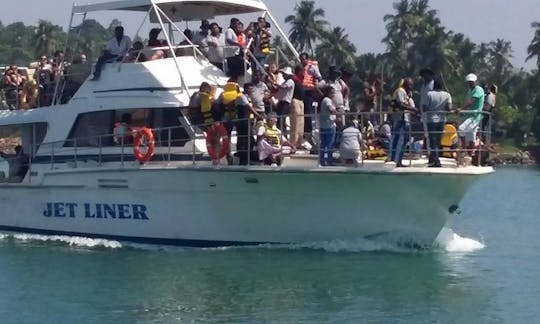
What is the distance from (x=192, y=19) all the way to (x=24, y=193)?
4280 millimetres

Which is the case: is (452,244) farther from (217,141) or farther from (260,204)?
(217,141)

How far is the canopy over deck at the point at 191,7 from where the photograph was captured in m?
21.3

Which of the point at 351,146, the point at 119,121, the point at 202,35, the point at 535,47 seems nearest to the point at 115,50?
the point at 119,121

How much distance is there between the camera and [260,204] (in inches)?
744

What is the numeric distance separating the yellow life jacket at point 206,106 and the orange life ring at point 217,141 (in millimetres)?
422

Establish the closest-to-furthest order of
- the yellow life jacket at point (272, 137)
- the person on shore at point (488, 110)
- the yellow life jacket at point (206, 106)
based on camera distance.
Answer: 1. the yellow life jacket at point (272, 137)
2. the person on shore at point (488, 110)
3. the yellow life jacket at point (206, 106)

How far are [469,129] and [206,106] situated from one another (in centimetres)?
404

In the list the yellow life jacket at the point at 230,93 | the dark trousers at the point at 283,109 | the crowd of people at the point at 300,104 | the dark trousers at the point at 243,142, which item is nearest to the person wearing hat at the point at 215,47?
the crowd of people at the point at 300,104

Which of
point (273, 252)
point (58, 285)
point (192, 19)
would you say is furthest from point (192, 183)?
point (192, 19)

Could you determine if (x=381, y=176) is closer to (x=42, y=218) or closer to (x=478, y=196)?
(x=42, y=218)

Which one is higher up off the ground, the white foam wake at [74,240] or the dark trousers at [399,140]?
the dark trousers at [399,140]

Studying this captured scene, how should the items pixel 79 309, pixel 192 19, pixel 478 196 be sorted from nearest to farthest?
pixel 79 309 → pixel 192 19 → pixel 478 196

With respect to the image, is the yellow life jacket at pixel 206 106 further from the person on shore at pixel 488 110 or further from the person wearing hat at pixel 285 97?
the person on shore at pixel 488 110

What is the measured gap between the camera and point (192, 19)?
22.3 m
